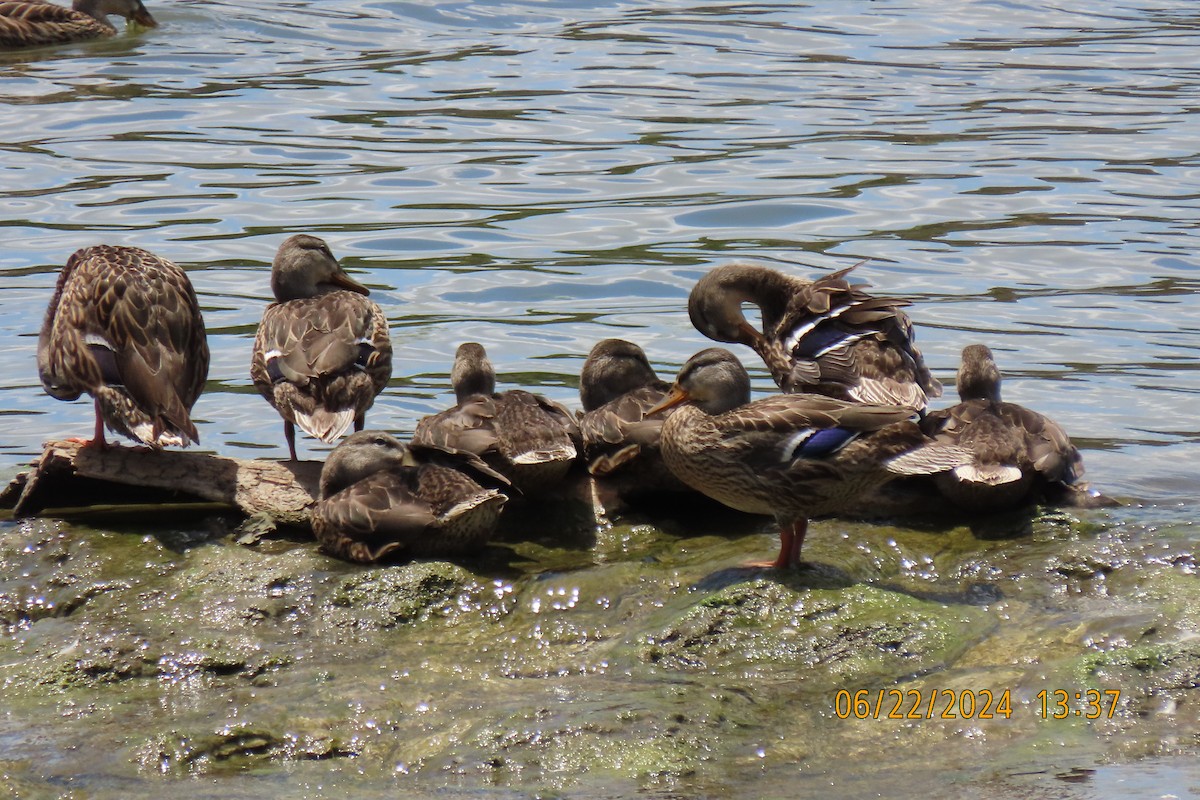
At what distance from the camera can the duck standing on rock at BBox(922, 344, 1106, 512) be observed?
266 inches

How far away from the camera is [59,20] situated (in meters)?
22.4

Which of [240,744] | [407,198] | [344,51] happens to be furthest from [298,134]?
[240,744]

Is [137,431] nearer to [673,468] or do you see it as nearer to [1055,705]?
[673,468]

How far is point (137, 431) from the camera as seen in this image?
711 centimetres

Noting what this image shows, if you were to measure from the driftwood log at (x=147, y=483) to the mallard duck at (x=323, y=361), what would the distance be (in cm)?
39

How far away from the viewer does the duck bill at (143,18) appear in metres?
22.5

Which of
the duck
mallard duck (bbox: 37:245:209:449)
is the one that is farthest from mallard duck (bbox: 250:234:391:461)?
the duck


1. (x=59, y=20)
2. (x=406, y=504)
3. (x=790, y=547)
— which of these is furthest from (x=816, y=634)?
(x=59, y=20)

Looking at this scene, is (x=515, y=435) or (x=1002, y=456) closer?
(x=1002, y=456)

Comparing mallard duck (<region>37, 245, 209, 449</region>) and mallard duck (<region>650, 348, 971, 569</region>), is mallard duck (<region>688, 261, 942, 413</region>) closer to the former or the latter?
mallard duck (<region>650, 348, 971, 569</region>)

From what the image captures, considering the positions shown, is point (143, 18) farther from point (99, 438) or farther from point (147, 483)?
point (147, 483)

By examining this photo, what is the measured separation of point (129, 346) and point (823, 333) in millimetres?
3312

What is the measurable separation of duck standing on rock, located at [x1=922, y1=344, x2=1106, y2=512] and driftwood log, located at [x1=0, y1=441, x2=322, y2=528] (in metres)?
2.69

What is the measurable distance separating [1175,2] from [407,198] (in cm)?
1435
